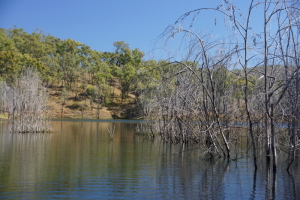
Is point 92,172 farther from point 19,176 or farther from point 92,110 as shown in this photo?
point 92,110

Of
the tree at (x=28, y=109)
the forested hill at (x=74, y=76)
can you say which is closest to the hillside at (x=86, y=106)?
the forested hill at (x=74, y=76)

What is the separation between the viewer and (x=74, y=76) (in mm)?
67875

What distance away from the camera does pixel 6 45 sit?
68250 mm

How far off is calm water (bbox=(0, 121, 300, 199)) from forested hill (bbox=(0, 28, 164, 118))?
4468 centimetres

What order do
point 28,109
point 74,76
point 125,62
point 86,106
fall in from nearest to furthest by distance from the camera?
point 28,109
point 86,106
point 74,76
point 125,62

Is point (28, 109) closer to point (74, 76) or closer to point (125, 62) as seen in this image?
point (74, 76)

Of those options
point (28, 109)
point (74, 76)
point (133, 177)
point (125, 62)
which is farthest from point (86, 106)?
point (133, 177)

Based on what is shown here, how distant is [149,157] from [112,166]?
304 centimetres

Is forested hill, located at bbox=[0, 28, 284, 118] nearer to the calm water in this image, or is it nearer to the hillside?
the hillside

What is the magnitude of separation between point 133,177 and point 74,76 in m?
59.3

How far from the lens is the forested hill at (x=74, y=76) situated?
60.6 m

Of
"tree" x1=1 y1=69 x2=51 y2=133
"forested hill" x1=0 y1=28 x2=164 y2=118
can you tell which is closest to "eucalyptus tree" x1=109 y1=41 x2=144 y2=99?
"forested hill" x1=0 y1=28 x2=164 y2=118

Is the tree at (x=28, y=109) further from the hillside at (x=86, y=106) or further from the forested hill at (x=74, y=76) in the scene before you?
the hillside at (x=86, y=106)

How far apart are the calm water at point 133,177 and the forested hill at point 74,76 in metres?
44.7
